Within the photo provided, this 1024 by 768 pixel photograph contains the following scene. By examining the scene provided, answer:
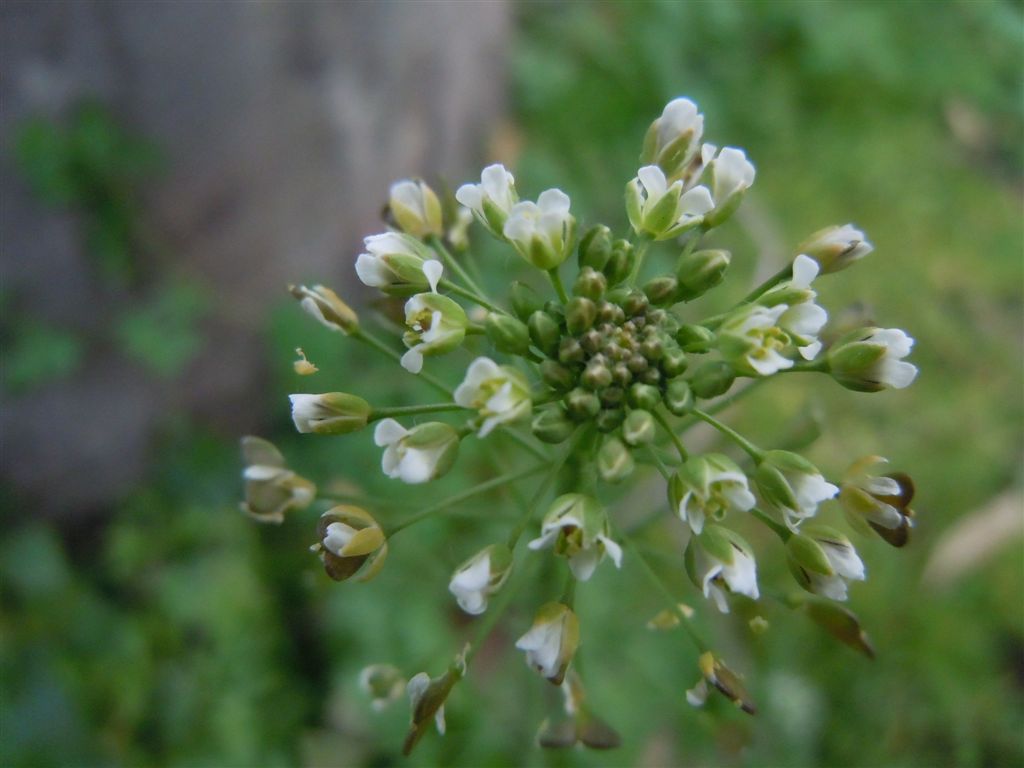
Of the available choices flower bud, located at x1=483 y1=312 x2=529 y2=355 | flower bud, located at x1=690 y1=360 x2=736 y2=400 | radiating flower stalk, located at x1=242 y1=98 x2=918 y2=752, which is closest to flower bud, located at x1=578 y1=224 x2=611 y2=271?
radiating flower stalk, located at x1=242 y1=98 x2=918 y2=752

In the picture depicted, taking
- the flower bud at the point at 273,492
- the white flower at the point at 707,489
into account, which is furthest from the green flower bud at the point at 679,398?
the flower bud at the point at 273,492

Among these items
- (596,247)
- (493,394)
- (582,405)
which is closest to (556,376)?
(582,405)

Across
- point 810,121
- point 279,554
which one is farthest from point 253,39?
point 810,121

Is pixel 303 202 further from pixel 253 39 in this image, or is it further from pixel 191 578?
pixel 191 578

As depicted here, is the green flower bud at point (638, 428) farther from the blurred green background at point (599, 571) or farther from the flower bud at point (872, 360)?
the blurred green background at point (599, 571)

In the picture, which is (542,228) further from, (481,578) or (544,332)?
(481,578)

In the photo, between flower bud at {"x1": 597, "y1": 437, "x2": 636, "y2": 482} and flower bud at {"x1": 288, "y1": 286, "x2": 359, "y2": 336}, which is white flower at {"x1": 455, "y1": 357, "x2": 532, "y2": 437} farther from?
flower bud at {"x1": 288, "y1": 286, "x2": 359, "y2": 336}

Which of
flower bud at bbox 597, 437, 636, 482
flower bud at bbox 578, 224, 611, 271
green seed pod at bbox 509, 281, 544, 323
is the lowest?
flower bud at bbox 597, 437, 636, 482
